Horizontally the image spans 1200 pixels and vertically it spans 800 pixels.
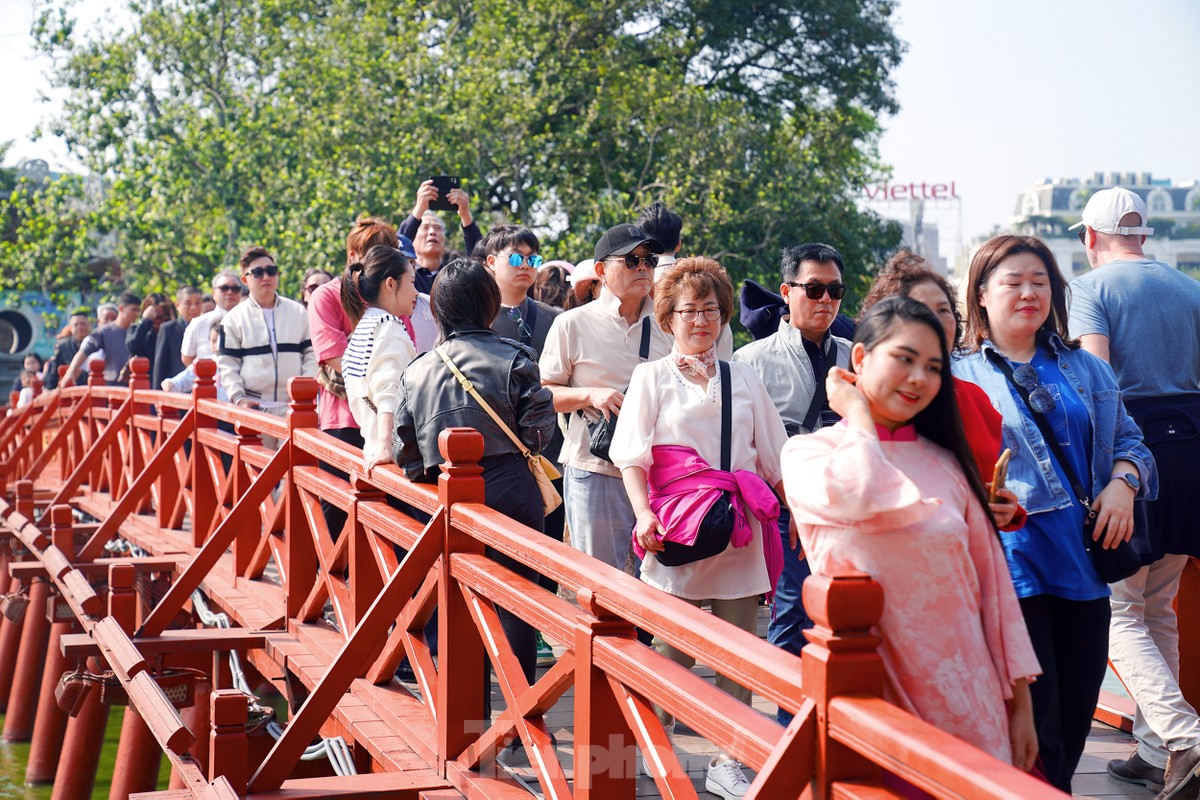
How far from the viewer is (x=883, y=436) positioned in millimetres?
2355

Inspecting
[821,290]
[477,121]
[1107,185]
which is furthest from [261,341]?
[1107,185]

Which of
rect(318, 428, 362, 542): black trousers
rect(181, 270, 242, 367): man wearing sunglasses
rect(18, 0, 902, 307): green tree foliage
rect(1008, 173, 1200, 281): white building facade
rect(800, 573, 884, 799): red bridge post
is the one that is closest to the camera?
rect(800, 573, 884, 799): red bridge post

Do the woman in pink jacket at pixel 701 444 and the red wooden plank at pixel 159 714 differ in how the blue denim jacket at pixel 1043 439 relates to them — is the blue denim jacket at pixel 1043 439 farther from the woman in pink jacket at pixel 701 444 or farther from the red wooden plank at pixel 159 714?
the red wooden plank at pixel 159 714

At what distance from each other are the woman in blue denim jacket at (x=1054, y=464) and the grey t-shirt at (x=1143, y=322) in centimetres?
85

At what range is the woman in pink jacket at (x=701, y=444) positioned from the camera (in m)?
3.68

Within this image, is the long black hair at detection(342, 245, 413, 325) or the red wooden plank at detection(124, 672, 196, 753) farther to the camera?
the long black hair at detection(342, 245, 413, 325)

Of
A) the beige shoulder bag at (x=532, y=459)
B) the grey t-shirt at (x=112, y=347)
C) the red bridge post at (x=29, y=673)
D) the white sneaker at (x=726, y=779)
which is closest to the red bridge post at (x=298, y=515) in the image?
the beige shoulder bag at (x=532, y=459)

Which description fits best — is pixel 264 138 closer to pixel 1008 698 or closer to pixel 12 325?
pixel 12 325

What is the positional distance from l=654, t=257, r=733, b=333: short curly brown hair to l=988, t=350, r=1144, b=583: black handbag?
951mm

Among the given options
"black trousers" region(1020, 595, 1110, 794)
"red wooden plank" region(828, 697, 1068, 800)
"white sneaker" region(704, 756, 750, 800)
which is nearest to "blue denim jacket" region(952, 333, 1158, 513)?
"black trousers" region(1020, 595, 1110, 794)

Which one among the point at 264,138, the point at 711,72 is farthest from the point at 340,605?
the point at 711,72

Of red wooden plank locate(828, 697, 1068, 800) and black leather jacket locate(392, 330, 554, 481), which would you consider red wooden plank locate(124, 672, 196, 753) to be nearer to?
black leather jacket locate(392, 330, 554, 481)

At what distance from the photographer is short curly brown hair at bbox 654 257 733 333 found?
3.79 m

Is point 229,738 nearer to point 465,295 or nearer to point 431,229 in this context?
point 465,295
